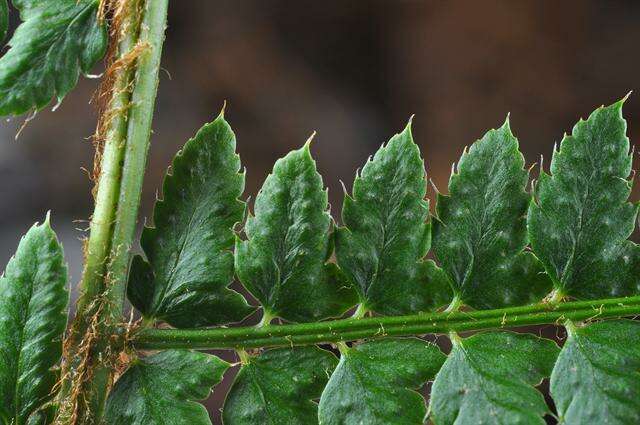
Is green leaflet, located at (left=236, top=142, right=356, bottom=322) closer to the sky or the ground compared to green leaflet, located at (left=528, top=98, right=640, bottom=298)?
closer to the ground

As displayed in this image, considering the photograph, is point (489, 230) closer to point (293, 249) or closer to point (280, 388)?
point (293, 249)

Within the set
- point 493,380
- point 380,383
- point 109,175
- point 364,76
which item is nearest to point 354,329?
point 380,383

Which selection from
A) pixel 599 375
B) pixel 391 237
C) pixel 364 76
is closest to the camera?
pixel 599 375

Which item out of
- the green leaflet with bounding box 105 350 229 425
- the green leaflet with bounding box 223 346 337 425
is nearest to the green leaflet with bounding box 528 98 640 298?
the green leaflet with bounding box 223 346 337 425

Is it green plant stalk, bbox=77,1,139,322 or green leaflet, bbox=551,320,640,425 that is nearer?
green leaflet, bbox=551,320,640,425

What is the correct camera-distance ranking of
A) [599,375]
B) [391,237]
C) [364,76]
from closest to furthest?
[599,375] < [391,237] < [364,76]

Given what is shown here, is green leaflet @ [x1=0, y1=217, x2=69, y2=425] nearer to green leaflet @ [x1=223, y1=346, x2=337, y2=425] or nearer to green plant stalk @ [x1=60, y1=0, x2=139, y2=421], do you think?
green plant stalk @ [x1=60, y1=0, x2=139, y2=421]
